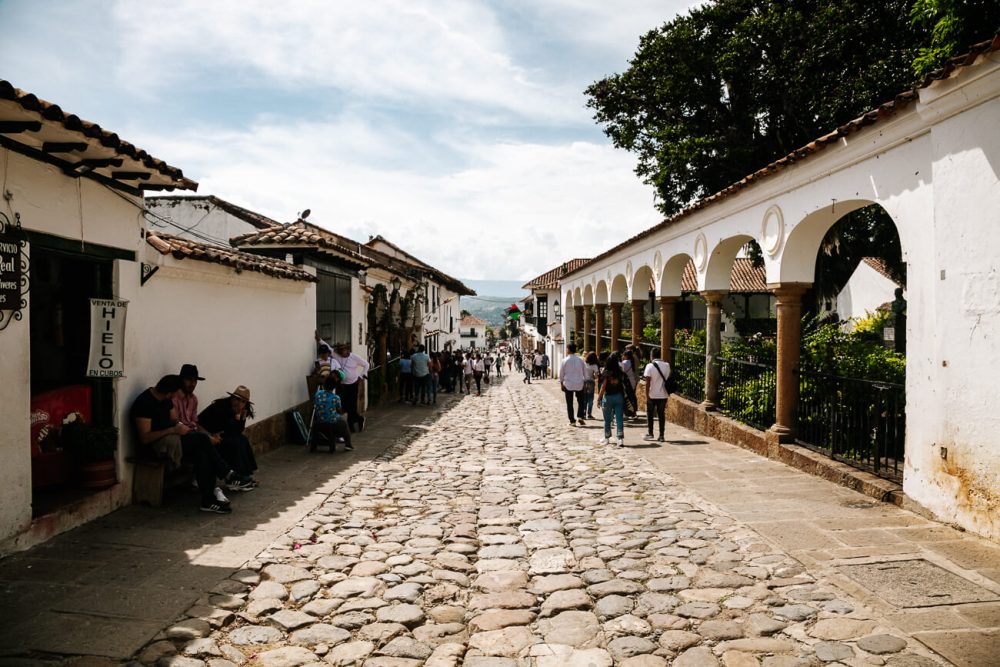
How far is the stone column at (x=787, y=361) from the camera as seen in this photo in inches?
345

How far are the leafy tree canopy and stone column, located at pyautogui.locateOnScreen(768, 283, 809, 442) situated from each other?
25.1ft

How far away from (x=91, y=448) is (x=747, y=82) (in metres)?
17.8

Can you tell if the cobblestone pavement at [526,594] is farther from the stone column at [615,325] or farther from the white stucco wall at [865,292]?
the white stucco wall at [865,292]

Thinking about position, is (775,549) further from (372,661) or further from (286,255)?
(286,255)

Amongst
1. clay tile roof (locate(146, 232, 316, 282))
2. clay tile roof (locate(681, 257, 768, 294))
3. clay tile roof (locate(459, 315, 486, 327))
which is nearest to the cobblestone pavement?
clay tile roof (locate(146, 232, 316, 282))

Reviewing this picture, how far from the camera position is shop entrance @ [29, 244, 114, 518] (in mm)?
5781

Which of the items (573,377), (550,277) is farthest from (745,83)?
(550,277)

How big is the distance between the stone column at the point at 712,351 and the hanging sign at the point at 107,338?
9118 mm

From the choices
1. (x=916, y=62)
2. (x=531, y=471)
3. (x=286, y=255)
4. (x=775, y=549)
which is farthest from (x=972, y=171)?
(x=286, y=255)

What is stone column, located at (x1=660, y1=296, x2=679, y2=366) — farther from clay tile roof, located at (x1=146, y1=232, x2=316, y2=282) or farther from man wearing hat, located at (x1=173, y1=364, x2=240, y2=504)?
man wearing hat, located at (x1=173, y1=364, x2=240, y2=504)

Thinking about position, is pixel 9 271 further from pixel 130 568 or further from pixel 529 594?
pixel 529 594

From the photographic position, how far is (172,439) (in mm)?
6277

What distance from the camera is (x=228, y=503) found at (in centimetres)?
632

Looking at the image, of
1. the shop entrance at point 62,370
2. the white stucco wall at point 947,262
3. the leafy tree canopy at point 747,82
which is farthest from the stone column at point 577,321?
the shop entrance at point 62,370
